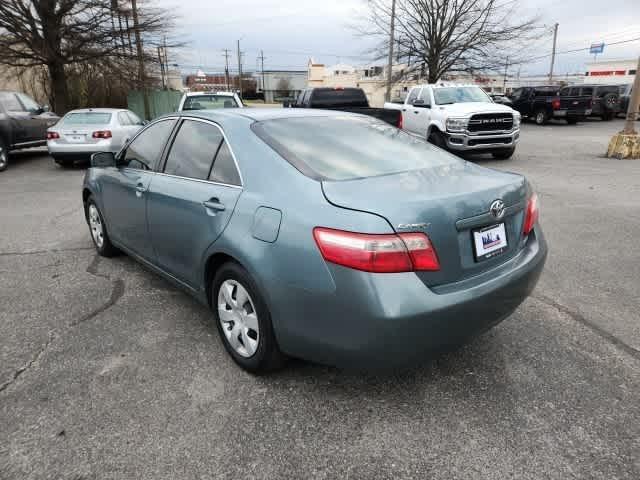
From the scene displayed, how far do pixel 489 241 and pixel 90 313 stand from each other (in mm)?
3006

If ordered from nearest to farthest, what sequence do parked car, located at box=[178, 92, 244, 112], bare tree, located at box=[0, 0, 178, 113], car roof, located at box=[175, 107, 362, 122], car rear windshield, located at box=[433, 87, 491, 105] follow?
car roof, located at box=[175, 107, 362, 122] < car rear windshield, located at box=[433, 87, 491, 105] < parked car, located at box=[178, 92, 244, 112] < bare tree, located at box=[0, 0, 178, 113]

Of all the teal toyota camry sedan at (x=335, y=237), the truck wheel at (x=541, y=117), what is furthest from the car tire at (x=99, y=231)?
the truck wheel at (x=541, y=117)

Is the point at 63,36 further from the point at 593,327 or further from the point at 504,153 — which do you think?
the point at 593,327

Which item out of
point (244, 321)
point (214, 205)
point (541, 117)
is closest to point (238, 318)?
point (244, 321)

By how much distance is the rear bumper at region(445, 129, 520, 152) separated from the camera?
434 inches

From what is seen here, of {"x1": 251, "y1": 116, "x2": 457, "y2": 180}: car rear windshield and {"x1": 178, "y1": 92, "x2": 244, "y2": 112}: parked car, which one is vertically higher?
{"x1": 178, "y1": 92, "x2": 244, "y2": 112}: parked car

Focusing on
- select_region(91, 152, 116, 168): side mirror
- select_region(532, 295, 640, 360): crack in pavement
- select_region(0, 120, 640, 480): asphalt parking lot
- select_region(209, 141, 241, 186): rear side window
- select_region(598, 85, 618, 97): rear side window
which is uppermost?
select_region(598, 85, 618, 97): rear side window

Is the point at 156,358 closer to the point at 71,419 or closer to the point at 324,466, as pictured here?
the point at 71,419

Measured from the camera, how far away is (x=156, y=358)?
3.02 m

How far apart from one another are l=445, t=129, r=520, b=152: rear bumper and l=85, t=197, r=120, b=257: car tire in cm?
854

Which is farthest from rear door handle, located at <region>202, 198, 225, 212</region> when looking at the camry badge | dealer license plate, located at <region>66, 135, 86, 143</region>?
dealer license plate, located at <region>66, 135, 86, 143</region>

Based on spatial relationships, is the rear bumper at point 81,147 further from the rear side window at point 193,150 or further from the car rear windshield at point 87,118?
the rear side window at point 193,150

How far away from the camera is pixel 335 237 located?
2.14 m

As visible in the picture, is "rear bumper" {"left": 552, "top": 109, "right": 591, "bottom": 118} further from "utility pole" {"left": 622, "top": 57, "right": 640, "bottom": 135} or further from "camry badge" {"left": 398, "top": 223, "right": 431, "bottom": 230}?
"camry badge" {"left": 398, "top": 223, "right": 431, "bottom": 230}
